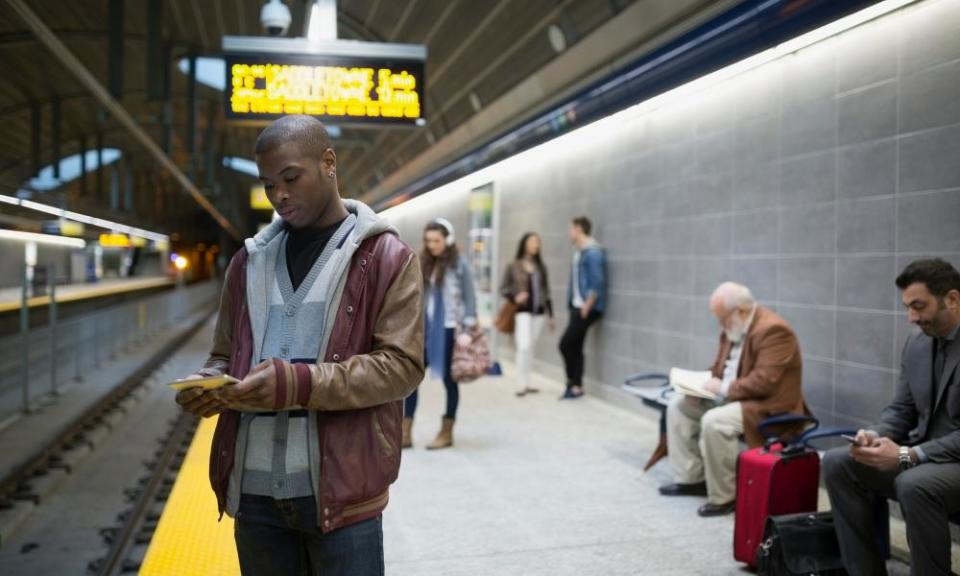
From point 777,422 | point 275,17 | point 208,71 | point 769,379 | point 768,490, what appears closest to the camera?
point 768,490

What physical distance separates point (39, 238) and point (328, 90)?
19.3 ft

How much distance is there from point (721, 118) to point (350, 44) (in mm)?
3191

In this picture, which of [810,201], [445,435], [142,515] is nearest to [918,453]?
[810,201]

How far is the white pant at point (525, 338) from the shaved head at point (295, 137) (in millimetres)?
7948

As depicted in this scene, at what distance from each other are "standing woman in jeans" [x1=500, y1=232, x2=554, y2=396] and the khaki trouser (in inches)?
169

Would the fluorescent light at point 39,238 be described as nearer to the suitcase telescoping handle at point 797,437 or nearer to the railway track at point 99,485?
the railway track at point 99,485

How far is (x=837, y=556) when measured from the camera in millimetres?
3895

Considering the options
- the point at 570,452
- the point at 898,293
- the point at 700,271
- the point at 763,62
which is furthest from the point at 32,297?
the point at 898,293

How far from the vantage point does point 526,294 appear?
9.84m

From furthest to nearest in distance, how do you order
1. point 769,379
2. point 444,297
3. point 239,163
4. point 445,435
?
point 239,163, point 445,435, point 444,297, point 769,379

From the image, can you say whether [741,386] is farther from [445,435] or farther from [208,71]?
[208,71]

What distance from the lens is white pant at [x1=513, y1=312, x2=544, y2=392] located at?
9.88 meters

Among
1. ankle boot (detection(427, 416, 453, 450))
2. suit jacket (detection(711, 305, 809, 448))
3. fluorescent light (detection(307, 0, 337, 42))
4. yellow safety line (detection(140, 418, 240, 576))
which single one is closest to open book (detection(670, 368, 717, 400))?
suit jacket (detection(711, 305, 809, 448))

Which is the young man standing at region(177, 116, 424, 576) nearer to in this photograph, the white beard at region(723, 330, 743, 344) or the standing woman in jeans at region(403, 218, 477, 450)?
the white beard at region(723, 330, 743, 344)
